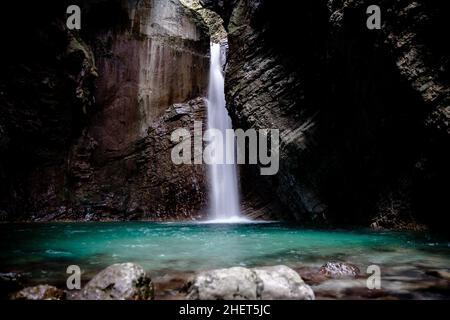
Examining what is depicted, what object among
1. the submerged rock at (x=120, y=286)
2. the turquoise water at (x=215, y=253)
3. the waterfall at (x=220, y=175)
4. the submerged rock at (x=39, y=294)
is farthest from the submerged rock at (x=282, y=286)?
the waterfall at (x=220, y=175)

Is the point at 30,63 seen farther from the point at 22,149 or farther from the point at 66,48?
the point at 22,149

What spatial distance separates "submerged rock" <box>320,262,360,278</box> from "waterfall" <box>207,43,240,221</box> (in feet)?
42.0

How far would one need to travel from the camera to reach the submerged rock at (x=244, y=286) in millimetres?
3430

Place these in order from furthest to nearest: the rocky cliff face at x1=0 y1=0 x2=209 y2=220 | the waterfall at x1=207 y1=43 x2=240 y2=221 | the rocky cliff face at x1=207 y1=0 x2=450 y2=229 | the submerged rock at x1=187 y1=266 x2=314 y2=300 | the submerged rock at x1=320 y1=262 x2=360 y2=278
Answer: the waterfall at x1=207 y1=43 x2=240 y2=221, the rocky cliff face at x1=0 y1=0 x2=209 y2=220, the rocky cliff face at x1=207 y1=0 x2=450 y2=229, the submerged rock at x1=320 y1=262 x2=360 y2=278, the submerged rock at x1=187 y1=266 x2=314 y2=300

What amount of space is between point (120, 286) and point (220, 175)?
51.0 feet

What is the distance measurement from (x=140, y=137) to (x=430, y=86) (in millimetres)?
14521

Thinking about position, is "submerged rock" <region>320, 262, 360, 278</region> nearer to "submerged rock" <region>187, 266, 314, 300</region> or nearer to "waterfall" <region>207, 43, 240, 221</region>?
"submerged rock" <region>187, 266, 314, 300</region>

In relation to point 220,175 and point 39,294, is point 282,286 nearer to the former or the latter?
point 39,294

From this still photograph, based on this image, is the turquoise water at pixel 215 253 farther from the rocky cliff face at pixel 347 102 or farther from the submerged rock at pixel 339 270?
the rocky cliff face at pixel 347 102

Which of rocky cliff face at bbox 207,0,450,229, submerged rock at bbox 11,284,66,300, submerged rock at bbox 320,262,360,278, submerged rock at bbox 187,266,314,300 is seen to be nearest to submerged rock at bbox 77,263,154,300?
submerged rock at bbox 11,284,66,300

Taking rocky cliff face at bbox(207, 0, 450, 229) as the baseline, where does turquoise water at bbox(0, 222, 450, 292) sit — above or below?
below

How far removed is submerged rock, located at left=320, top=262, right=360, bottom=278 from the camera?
4.81m

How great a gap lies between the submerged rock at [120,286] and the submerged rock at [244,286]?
0.48 m

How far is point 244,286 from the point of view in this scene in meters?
3.48
